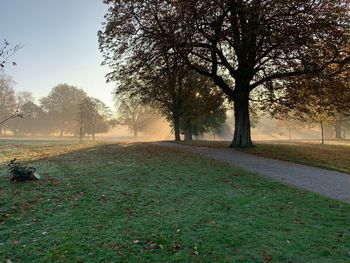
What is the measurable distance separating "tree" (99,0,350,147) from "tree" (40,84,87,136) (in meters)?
63.4

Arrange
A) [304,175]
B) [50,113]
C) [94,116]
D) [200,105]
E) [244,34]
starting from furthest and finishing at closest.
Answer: [50,113] < [94,116] < [200,105] < [244,34] < [304,175]

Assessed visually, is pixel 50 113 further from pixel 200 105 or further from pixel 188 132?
pixel 200 105

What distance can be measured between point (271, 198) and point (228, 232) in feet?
9.90

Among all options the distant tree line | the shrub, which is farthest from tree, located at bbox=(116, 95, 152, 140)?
the shrub

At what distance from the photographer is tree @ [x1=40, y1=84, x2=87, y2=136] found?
82688 mm

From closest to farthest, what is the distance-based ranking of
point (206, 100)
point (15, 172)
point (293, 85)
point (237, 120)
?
point (15, 172) < point (293, 85) < point (237, 120) < point (206, 100)

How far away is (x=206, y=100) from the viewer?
1212 inches

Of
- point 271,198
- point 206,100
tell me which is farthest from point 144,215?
point 206,100

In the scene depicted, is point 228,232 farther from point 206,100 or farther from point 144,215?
point 206,100

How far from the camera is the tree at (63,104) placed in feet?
271

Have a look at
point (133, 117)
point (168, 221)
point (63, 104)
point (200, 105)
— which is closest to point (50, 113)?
point (63, 104)

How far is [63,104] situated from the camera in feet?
276

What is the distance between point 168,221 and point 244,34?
14663 millimetres

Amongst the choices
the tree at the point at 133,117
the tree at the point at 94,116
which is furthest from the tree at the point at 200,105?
the tree at the point at 133,117
